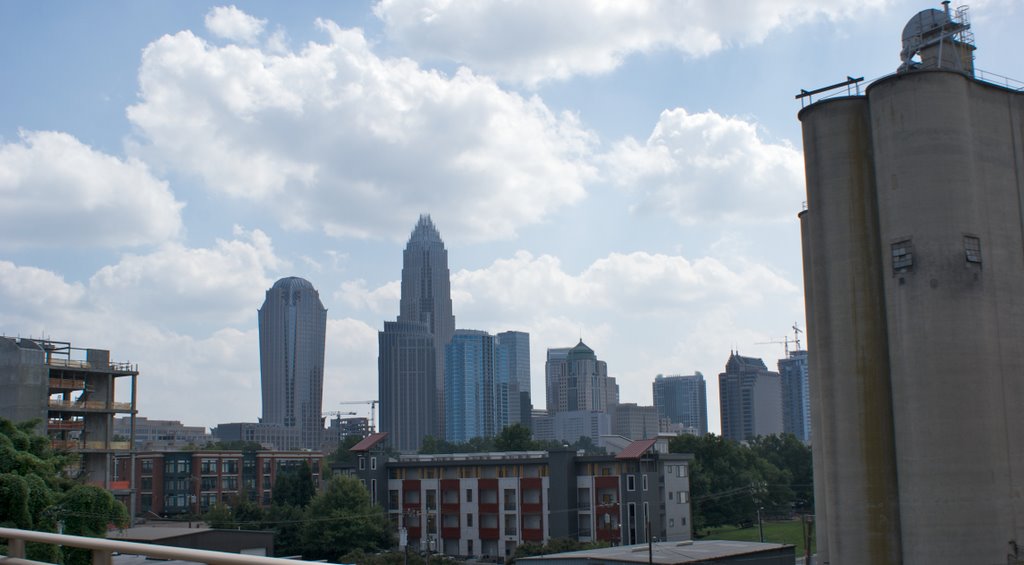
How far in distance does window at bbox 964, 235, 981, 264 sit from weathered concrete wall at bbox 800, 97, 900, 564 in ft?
12.1

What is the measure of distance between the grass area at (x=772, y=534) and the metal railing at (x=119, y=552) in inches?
3947

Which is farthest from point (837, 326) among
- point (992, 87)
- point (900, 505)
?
point (992, 87)

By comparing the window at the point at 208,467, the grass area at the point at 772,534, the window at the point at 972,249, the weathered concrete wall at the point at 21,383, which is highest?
the window at the point at 972,249

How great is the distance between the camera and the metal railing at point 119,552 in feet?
21.7

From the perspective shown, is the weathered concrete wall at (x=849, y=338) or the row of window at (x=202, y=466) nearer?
the weathered concrete wall at (x=849, y=338)

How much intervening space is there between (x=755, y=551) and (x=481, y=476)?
4461cm

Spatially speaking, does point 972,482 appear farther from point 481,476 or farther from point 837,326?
point 481,476

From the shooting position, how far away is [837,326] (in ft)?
134

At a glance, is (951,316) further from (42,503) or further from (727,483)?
(727,483)

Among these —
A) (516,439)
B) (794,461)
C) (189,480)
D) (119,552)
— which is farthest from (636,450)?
(119,552)

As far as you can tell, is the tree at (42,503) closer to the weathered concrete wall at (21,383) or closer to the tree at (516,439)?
the weathered concrete wall at (21,383)

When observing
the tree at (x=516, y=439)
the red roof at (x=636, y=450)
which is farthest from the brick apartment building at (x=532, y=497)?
the tree at (x=516, y=439)

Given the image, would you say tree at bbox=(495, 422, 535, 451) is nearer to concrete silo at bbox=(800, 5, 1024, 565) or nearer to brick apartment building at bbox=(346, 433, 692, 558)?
brick apartment building at bbox=(346, 433, 692, 558)

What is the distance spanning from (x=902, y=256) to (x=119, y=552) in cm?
3641
